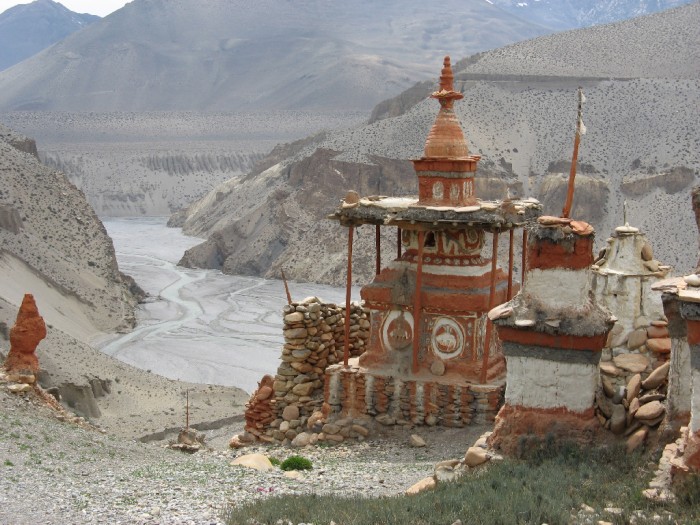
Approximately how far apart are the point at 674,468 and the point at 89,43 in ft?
660

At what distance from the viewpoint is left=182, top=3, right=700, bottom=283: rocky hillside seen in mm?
55125

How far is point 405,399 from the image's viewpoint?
1703 centimetres

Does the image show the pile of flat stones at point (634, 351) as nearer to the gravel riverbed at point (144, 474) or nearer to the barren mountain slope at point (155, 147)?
the gravel riverbed at point (144, 474)

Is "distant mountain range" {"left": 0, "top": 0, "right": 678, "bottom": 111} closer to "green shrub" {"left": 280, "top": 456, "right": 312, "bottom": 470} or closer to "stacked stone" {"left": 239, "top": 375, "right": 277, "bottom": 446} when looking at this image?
"stacked stone" {"left": 239, "top": 375, "right": 277, "bottom": 446}

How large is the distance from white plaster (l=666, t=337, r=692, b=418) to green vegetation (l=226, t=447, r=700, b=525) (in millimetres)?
550

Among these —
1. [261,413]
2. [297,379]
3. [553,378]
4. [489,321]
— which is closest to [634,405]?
[553,378]

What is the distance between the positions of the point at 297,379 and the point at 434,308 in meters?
2.83

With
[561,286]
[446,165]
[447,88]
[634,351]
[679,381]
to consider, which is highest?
[447,88]

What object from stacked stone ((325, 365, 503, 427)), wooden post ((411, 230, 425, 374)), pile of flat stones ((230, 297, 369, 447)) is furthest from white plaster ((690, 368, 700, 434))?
pile of flat stones ((230, 297, 369, 447))

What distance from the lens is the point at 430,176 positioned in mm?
18594

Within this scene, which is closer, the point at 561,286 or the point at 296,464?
the point at 561,286

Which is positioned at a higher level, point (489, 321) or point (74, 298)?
point (489, 321)

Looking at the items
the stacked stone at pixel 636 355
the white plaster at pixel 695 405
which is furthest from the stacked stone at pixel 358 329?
the white plaster at pixel 695 405

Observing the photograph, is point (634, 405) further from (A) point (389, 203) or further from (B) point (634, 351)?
(A) point (389, 203)
